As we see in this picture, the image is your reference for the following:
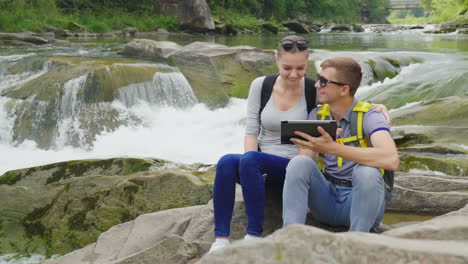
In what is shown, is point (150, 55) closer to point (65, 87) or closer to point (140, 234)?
point (65, 87)

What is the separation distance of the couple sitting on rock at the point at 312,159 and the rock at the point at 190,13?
30465 millimetres

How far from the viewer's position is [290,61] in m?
3.60

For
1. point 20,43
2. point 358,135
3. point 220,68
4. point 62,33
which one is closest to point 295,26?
point 62,33

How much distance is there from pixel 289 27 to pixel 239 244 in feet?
137

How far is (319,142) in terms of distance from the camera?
3031 millimetres

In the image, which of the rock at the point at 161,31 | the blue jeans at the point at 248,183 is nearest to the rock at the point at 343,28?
the rock at the point at 161,31

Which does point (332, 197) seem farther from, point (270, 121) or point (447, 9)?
point (447, 9)

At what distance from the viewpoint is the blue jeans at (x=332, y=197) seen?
295 centimetres

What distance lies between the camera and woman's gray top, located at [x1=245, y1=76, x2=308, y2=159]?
12.0ft

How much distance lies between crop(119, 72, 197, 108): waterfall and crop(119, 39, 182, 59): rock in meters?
1.80

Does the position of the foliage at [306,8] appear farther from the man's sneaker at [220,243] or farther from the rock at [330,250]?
the rock at [330,250]

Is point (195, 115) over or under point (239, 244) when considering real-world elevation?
under

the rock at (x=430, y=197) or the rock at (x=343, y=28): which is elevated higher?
the rock at (x=343, y=28)

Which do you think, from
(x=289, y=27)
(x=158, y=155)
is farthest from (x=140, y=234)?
(x=289, y=27)
